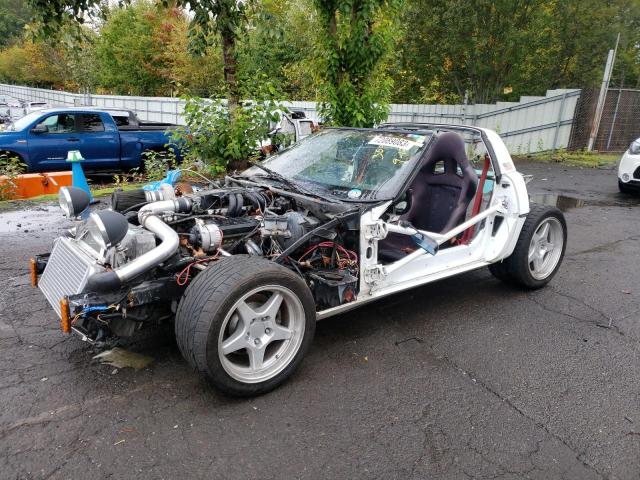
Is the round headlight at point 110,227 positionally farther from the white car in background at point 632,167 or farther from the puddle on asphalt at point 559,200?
the white car in background at point 632,167

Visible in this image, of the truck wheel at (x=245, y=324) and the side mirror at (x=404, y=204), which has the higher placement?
the side mirror at (x=404, y=204)

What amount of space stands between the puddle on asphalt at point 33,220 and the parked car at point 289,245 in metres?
3.53

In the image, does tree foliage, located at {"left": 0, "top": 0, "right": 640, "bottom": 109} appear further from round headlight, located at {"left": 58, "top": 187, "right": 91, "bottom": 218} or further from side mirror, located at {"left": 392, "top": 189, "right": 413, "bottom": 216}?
round headlight, located at {"left": 58, "top": 187, "right": 91, "bottom": 218}

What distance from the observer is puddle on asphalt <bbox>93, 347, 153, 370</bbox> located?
3.28m

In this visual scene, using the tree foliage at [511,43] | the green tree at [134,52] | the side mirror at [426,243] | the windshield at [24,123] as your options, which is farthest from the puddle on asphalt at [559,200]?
the green tree at [134,52]

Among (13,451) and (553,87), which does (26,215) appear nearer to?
(13,451)

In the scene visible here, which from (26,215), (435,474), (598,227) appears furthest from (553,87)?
(435,474)

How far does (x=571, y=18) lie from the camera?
57.2 ft

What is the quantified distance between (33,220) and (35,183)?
6.89 feet

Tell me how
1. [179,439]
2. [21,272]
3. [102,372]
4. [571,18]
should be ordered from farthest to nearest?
[571,18] < [21,272] < [102,372] < [179,439]

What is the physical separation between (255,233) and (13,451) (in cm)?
181

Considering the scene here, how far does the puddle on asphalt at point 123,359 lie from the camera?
3.28m

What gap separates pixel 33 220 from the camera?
23.0ft

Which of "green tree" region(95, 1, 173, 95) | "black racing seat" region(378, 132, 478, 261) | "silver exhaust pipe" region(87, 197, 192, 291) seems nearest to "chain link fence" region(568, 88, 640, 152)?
"black racing seat" region(378, 132, 478, 261)
